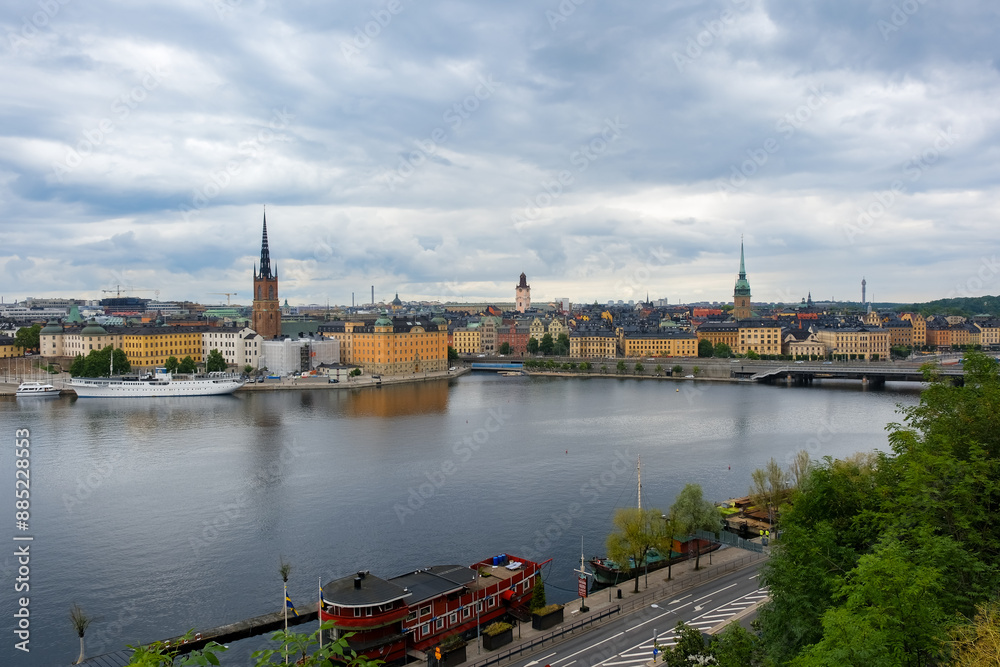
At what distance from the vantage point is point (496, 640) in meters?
11.7

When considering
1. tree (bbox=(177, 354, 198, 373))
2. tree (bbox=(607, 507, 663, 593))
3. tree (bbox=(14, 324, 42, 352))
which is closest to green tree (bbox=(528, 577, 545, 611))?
tree (bbox=(607, 507, 663, 593))

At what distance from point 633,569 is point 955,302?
15784 cm

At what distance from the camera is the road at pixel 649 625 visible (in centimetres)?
1102

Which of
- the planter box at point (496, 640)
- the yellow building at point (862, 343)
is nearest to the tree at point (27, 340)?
the planter box at point (496, 640)

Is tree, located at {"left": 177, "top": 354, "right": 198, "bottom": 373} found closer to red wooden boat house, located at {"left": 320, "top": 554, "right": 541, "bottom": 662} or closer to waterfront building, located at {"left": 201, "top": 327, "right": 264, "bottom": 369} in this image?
waterfront building, located at {"left": 201, "top": 327, "right": 264, "bottom": 369}

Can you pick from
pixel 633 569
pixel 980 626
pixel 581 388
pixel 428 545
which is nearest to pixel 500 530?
pixel 428 545

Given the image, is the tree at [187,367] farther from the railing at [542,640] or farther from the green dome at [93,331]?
the railing at [542,640]

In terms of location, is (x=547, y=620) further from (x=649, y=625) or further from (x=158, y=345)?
(x=158, y=345)

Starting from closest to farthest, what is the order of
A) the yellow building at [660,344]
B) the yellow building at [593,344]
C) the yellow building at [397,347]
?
the yellow building at [397,347]
the yellow building at [660,344]
the yellow building at [593,344]

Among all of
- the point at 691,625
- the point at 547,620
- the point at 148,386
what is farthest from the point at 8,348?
the point at 691,625

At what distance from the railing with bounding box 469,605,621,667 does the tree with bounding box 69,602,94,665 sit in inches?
241

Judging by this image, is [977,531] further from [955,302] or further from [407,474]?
[955,302]

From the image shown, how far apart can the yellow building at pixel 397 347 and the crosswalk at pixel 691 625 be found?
1855 inches

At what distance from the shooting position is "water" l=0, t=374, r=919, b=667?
47.8ft
